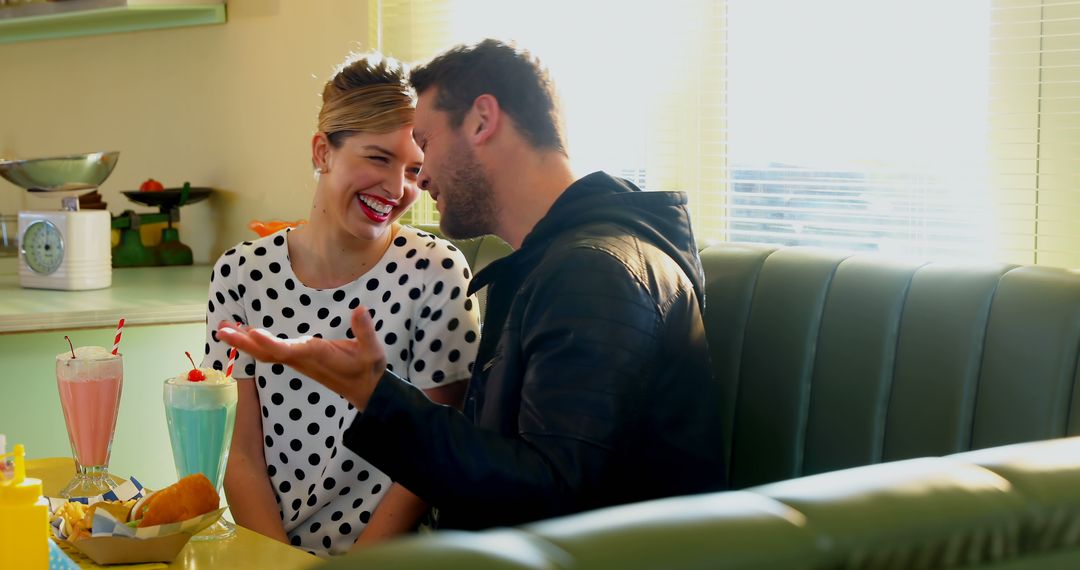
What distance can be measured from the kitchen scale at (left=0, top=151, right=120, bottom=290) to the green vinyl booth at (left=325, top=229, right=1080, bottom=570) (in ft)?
4.45

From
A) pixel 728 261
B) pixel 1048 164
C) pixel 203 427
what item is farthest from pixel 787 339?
pixel 203 427

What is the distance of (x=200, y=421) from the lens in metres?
1.40

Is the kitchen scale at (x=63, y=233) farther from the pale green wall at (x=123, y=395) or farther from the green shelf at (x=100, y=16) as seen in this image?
the green shelf at (x=100, y=16)

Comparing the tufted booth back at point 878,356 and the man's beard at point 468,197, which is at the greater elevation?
the man's beard at point 468,197

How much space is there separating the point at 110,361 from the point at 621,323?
0.68 metres

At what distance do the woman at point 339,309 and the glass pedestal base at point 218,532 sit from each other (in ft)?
1.44

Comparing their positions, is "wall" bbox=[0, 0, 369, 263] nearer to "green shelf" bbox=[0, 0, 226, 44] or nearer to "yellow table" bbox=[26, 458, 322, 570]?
"green shelf" bbox=[0, 0, 226, 44]

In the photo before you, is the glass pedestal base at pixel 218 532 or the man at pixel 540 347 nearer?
the man at pixel 540 347

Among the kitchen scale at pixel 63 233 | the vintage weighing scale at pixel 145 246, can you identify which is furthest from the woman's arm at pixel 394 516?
the vintage weighing scale at pixel 145 246

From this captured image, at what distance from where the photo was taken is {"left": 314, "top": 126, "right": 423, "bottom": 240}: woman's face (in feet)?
6.23

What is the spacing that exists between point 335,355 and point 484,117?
1.71 ft

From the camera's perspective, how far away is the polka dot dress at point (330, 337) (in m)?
1.84

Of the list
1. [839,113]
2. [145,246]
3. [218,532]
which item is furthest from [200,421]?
[145,246]

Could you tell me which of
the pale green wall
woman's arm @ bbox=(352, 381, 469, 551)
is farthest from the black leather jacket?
the pale green wall
